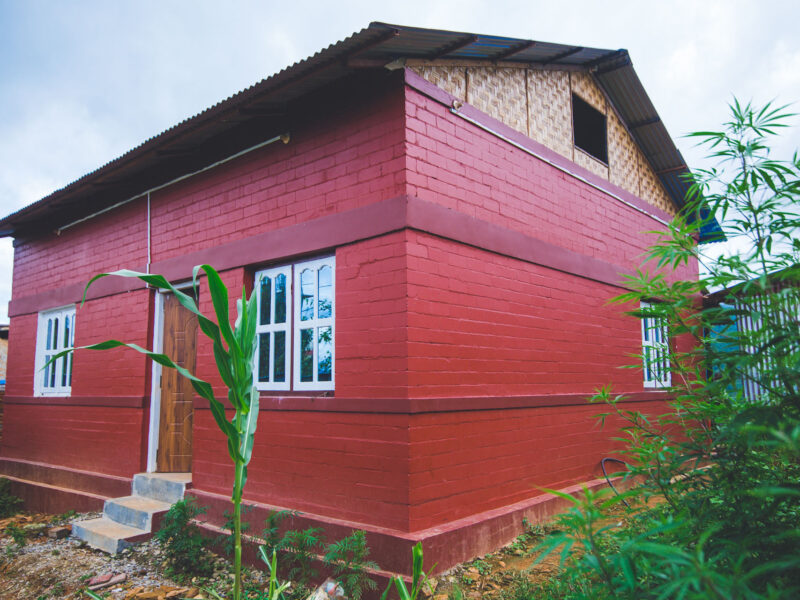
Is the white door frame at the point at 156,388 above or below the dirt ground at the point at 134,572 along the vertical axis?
above

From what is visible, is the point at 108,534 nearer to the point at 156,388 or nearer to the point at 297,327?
the point at 156,388

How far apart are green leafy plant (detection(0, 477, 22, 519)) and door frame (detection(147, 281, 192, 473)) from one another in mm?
2807

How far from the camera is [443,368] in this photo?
5.07 metres

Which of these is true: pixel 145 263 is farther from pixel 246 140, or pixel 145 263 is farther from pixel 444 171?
pixel 444 171

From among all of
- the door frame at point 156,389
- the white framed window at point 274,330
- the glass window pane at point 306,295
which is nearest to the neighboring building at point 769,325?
the glass window pane at point 306,295

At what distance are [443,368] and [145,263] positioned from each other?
191 inches

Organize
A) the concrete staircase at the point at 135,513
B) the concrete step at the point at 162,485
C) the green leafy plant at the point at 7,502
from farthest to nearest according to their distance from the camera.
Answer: the green leafy plant at the point at 7,502 → the concrete step at the point at 162,485 → the concrete staircase at the point at 135,513

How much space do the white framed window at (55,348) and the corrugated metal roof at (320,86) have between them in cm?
159

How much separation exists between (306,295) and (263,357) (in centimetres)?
96

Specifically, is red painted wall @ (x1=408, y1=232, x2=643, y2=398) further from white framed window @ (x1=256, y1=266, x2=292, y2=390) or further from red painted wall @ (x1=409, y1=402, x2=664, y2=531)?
white framed window @ (x1=256, y1=266, x2=292, y2=390)

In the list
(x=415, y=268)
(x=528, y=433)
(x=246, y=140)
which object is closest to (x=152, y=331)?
(x=246, y=140)

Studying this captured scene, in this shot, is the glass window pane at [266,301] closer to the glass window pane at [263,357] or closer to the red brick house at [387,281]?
the red brick house at [387,281]

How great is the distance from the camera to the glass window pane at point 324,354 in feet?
18.3

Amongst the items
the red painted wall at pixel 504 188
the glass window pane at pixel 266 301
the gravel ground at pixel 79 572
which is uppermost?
the red painted wall at pixel 504 188
